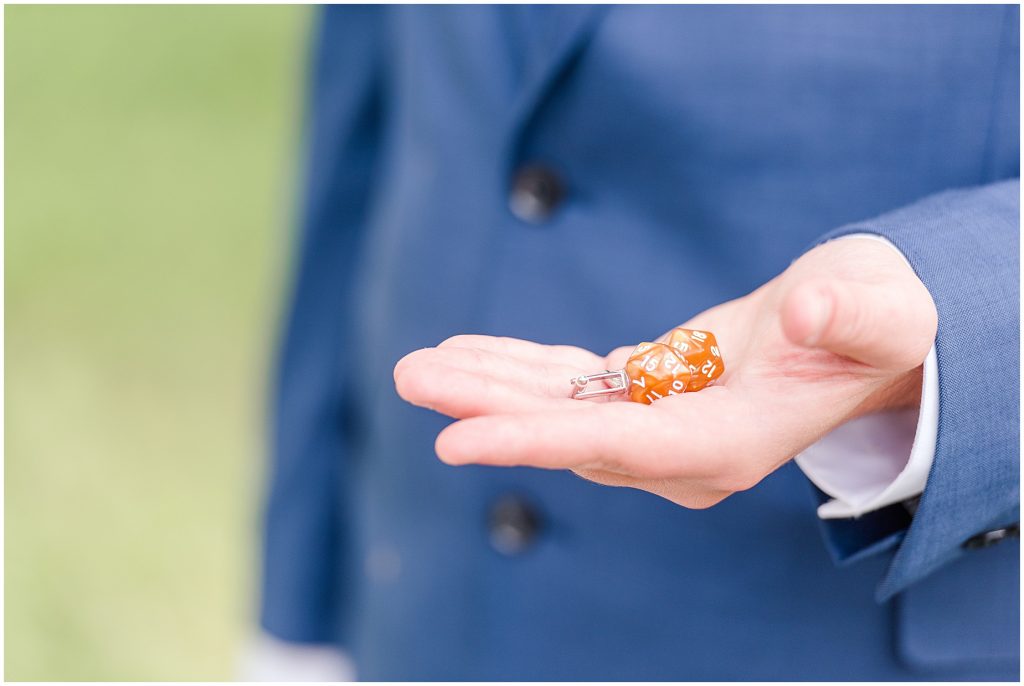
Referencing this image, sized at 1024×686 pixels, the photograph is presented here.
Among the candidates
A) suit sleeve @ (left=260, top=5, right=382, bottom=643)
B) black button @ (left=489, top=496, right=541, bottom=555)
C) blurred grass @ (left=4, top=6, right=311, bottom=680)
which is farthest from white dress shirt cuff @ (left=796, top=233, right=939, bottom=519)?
blurred grass @ (left=4, top=6, right=311, bottom=680)

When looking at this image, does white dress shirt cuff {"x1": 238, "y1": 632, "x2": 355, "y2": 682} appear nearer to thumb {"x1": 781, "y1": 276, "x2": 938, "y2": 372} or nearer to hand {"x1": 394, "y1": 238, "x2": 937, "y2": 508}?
hand {"x1": 394, "y1": 238, "x2": 937, "y2": 508}

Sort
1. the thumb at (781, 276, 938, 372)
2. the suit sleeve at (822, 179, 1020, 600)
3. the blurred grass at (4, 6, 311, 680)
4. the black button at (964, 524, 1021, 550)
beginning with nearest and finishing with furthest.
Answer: the thumb at (781, 276, 938, 372) < the suit sleeve at (822, 179, 1020, 600) < the black button at (964, 524, 1021, 550) < the blurred grass at (4, 6, 311, 680)

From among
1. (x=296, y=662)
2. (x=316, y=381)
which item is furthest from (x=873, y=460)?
(x=296, y=662)


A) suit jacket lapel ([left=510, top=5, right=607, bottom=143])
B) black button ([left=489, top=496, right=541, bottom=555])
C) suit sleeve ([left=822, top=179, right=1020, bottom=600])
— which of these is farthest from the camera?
black button ([left=489, top=496, right=541, bottom=555])

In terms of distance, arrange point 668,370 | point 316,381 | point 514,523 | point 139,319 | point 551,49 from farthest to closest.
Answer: point 139,319
point 316,381
point 514,523
point 551,49
point 668,370

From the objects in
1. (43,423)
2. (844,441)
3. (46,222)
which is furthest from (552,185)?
(46,222)

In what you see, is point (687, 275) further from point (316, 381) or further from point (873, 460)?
point (316, 381)
